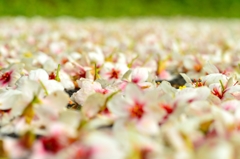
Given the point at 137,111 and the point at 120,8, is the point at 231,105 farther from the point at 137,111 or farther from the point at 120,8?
the point at 120,8

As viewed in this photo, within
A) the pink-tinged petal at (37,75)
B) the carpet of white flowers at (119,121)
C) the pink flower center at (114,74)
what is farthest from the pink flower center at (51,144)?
the pink flower center at (114,74)

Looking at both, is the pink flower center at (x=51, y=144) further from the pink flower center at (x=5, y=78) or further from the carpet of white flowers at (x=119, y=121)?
the pink flower center at (x=5, y=78)

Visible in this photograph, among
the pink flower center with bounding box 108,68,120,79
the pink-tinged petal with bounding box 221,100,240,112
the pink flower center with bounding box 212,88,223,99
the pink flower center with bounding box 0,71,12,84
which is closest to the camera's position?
the pink-tinged petal with bounding box 221,100,240,112

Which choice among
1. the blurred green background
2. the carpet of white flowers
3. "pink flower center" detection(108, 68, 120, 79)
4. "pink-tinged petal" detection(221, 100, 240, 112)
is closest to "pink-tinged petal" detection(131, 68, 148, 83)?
the carpet of white flowers

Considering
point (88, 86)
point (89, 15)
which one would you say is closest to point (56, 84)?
point (88, 86)

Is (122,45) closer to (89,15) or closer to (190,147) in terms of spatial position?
(190,147)

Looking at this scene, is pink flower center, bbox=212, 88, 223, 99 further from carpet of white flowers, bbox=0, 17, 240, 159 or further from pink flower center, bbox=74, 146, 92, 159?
pink flower center, bbox=74, 146, 92, 159
